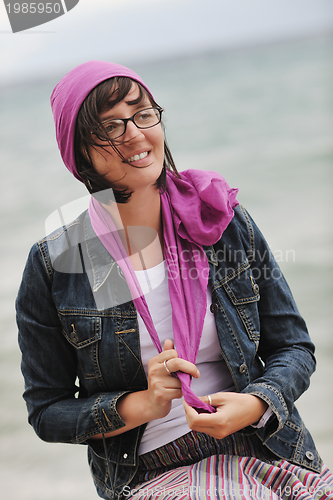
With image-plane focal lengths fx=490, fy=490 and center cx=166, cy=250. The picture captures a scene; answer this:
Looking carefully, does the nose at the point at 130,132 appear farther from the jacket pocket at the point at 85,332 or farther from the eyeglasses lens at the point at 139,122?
the jacket pocket at the point at 85,332

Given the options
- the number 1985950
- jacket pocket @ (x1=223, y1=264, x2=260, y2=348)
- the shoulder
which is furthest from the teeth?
the number 1985950

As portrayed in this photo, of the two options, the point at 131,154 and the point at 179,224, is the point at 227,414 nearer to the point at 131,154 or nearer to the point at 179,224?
the point at 179,224

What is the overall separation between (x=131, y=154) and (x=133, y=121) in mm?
70

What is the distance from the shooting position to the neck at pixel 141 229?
1176mm

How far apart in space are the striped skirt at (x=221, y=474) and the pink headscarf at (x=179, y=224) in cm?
16

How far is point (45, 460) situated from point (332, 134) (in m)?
3.51

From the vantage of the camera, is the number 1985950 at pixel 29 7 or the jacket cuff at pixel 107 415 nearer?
the jacket cuff at pixel 107 415

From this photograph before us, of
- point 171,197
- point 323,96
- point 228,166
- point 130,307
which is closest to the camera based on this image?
point 130,307

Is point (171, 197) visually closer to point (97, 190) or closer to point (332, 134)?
point (97, 190)

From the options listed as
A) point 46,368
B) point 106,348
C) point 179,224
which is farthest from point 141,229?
point 46,368

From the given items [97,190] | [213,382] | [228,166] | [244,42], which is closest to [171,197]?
[97,190]

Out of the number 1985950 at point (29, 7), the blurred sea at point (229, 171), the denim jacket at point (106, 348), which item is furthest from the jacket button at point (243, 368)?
the number 1985950 at point (29, 7)

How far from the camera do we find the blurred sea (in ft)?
6.95

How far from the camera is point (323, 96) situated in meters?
4.89
